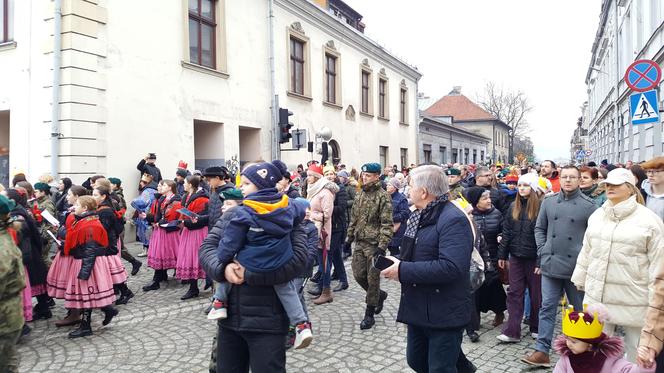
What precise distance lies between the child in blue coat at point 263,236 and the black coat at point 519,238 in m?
2.99

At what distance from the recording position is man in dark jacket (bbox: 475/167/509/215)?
6656mm

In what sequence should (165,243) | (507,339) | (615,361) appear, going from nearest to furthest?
(615,361) → (507,339) → (165,243)

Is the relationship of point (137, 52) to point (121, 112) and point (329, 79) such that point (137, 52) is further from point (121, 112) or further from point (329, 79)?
point (329, 79)

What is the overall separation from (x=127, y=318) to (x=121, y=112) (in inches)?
269

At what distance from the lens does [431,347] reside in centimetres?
318

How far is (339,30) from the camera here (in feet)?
70.2

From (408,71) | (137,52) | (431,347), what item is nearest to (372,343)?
(431,347)

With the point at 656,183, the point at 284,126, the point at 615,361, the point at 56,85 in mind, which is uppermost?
A: the point at 56,85

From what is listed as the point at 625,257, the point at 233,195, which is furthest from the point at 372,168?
the point at 625,257

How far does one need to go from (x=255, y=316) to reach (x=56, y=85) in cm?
982

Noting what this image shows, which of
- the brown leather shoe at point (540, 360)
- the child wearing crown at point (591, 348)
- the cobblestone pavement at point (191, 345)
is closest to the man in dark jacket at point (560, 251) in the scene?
the brown leather shoe at point (540, 360)

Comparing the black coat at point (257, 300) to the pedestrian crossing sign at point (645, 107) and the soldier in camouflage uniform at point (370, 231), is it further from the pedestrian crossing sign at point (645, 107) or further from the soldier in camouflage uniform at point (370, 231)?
the pedestrian crossing sign at point (645, 107)

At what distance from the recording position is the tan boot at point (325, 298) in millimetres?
6758

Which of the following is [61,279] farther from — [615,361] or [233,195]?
[615,361]
